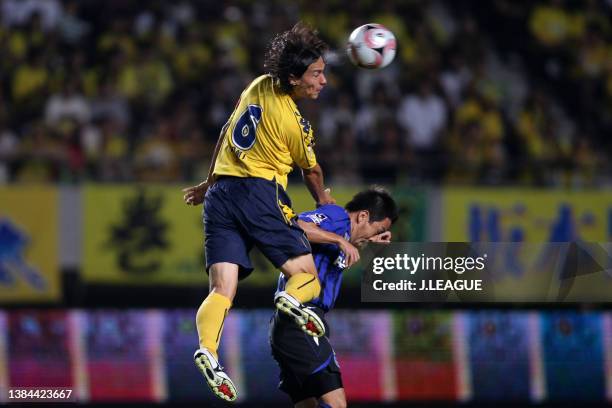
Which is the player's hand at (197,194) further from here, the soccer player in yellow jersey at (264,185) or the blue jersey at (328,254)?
the blue jersey at (328,254)

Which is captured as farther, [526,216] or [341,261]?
[526,216]

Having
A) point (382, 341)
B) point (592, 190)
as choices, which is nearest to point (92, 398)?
point (382, 341)

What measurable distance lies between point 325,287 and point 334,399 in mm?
664

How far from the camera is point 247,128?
253 inches

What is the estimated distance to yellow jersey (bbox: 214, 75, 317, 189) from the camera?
6.39m

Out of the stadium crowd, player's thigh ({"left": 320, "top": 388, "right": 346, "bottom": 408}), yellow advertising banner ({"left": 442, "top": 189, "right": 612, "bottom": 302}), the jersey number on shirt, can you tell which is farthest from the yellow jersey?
yellow advertising banner ({"left": 442, "top": 189, "right": 612, "bottom": 302})

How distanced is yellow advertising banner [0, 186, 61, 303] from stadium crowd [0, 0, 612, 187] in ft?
0.87

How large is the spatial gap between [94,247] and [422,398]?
499cm

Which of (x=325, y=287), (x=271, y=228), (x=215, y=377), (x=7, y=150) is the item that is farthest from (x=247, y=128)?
(x=7, y=150)

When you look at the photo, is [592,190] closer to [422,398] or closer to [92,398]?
[422,398]

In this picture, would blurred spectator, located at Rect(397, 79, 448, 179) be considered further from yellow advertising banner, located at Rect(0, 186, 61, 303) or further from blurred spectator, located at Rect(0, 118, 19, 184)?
blurred spectator, located at Rect(0, 118, 19, 184)

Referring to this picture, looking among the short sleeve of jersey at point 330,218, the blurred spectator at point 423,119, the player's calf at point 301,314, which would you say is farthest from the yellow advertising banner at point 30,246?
the player's calf at point 301,314

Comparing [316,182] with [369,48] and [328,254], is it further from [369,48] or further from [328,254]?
[369,48]

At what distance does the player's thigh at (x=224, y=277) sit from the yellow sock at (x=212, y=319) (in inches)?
1.8
